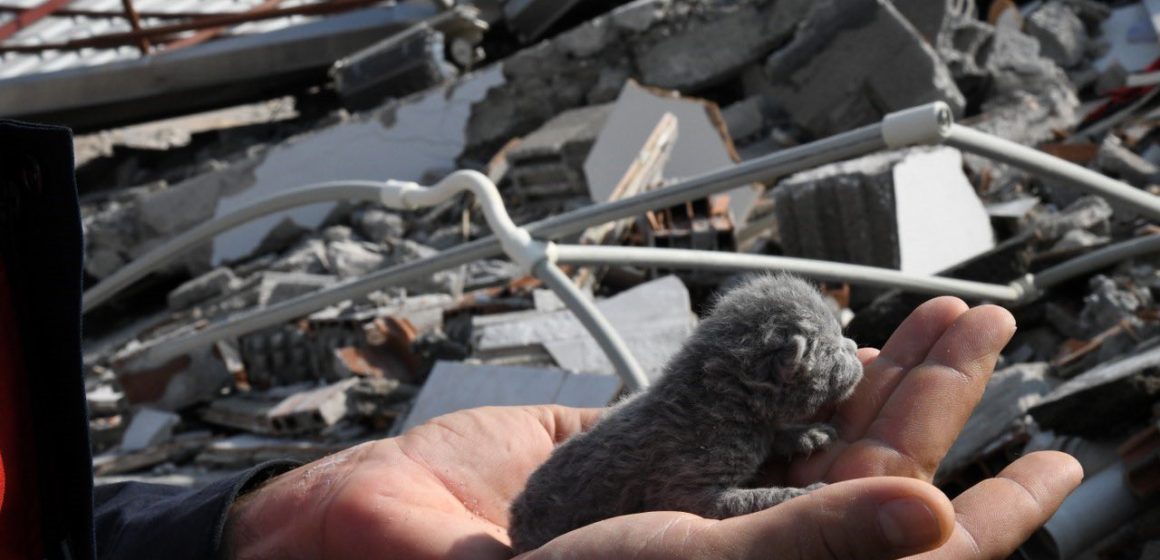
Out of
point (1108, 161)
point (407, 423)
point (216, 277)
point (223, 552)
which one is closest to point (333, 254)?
point (216, 277)

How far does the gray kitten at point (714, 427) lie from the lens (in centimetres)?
183

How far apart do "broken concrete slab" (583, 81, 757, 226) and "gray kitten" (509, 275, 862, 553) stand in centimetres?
486

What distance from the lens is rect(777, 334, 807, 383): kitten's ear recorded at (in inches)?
75.3

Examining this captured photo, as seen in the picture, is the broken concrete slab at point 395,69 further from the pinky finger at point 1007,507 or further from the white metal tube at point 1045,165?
the pinky finger at point 1007,507

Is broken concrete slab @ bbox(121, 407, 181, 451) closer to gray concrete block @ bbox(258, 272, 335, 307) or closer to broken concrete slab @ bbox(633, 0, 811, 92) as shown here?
gray concrete block @ bbox(258, 272, 335, 307)

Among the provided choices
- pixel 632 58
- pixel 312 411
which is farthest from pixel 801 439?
pixel 632 58

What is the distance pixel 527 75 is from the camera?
9.39 metres

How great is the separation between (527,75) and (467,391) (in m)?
5.36

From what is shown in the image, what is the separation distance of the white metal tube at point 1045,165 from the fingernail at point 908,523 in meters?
2.13

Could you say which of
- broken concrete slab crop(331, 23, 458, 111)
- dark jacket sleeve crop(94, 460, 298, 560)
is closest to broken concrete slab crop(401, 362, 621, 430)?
dark jacket sleeve crop(94, 460, 298, 560)

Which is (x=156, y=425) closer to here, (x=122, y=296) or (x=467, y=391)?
(x=467, y=391)

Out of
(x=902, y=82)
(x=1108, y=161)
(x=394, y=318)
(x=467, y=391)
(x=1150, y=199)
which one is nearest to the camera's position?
(x=1150, y=199)

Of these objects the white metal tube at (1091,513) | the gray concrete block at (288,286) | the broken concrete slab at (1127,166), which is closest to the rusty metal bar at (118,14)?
the gray concrete block at (288,286)

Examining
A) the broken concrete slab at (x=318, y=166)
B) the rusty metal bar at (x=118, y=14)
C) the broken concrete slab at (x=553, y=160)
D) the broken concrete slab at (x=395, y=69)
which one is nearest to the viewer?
the broken concrete slab at (x=553, y=160)
